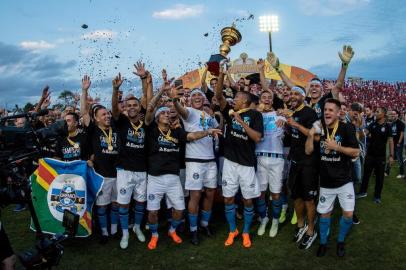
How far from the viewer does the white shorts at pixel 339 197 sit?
5355mm

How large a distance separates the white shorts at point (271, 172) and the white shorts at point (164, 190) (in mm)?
1486

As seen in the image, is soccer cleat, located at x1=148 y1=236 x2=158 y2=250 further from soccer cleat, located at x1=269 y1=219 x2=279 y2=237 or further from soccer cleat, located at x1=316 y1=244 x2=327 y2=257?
soccer cleat, located at x1=316 y1=244 x2=327 y2=257

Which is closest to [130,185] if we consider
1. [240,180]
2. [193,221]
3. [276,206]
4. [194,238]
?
[193,221]

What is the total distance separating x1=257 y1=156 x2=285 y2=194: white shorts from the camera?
21.0 ft

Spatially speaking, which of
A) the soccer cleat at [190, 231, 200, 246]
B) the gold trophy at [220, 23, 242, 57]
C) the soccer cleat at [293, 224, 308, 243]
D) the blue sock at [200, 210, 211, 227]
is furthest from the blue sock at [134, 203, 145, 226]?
the gold trophy at [220, 23, 242, 57]

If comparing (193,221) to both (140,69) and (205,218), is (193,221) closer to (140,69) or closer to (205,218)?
(205,218)

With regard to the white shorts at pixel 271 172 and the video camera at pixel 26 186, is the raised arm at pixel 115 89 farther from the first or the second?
the white shorts at pixel 271 172

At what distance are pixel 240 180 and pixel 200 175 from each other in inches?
27.0

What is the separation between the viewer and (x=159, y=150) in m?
6.02

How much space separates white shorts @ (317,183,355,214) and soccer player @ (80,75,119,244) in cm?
345

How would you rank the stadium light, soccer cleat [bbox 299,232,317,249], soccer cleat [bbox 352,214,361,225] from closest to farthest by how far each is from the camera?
soccer cleat [bbox 299,232,317,249], soccer cleat [bbox 352,214,361,225], the stadium light

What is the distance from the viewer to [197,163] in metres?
6.23

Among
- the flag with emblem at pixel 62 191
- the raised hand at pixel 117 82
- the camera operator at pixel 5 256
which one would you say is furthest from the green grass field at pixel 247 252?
the raised hand at pixel 117 82

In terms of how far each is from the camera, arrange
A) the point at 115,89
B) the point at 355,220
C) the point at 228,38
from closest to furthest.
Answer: the point at 115,89 → the point at 355,220 → the point at 228,38
